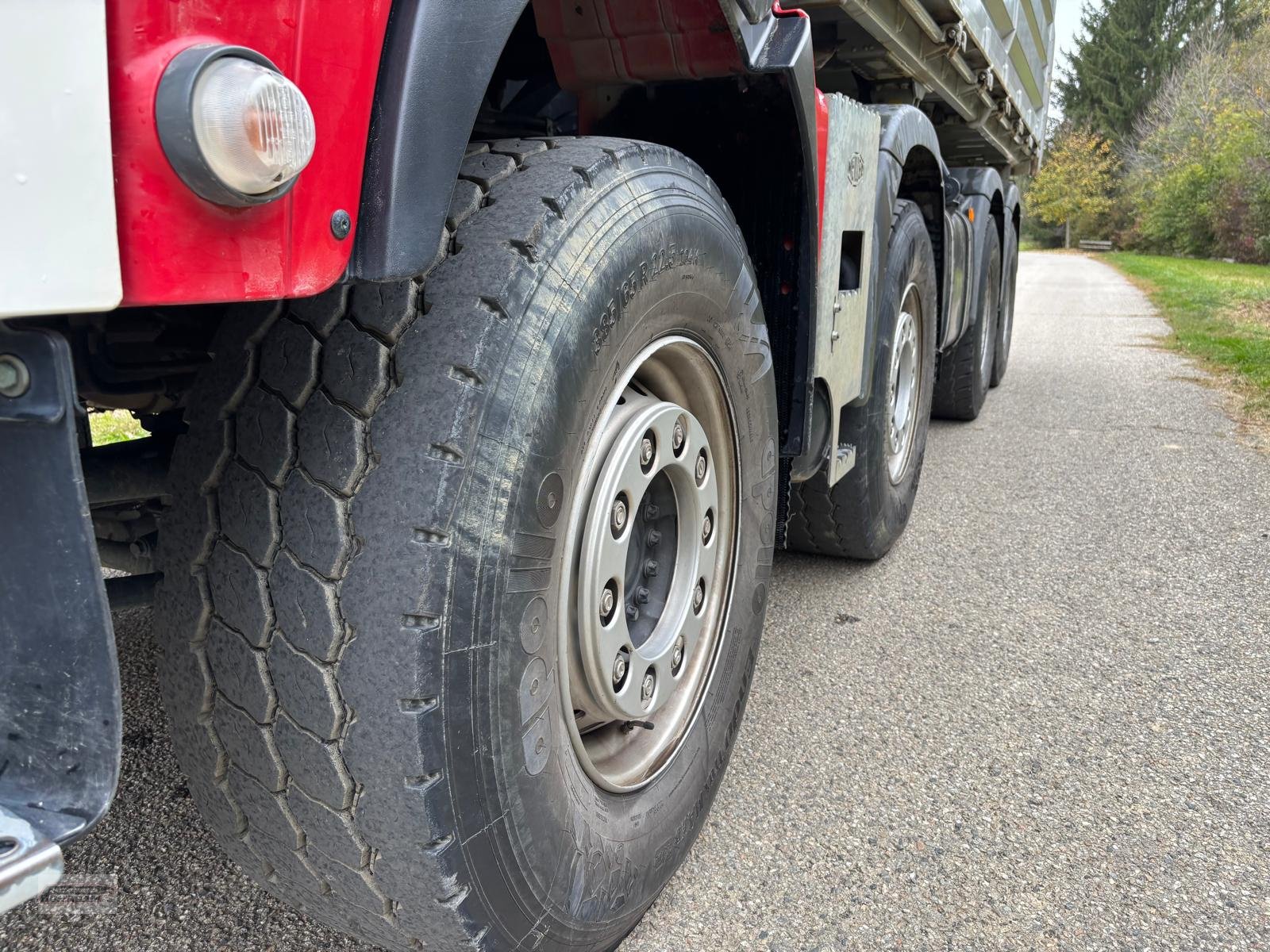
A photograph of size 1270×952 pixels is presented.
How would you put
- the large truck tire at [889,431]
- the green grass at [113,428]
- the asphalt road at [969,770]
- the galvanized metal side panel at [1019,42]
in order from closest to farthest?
1. the asphalt road at [969,770]
2. the large truck tire at [889,431]
3. the galvanized metal side panel at [1019,42]
4. the green grass at [113,428]

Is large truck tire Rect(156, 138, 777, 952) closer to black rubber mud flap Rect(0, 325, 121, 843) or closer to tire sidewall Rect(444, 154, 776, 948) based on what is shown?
tire sidewall Rect(444, 154, 776, 948)

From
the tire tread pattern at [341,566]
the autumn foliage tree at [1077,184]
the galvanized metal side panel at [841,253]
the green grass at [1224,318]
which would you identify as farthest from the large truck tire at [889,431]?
the autumn foliage tree at [1077,184]

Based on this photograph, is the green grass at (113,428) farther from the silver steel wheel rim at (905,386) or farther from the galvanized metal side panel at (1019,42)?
the galvanized metal side panel at (1019,42)

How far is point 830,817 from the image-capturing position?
1988 mm

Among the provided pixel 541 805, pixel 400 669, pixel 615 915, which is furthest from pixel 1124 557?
pixel 400 669

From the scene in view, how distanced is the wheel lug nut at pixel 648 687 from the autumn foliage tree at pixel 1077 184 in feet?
166

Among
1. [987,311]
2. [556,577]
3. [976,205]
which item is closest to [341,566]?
[556,577]

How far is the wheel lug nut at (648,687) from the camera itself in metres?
1.62

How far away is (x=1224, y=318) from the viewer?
37.6 feet

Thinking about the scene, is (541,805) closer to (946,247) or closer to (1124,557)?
(1124,557)

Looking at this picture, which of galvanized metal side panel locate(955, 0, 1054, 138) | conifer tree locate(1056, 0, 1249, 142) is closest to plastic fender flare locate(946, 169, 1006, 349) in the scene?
galvanized metal side panel locate(955, 0, 1054, 138)


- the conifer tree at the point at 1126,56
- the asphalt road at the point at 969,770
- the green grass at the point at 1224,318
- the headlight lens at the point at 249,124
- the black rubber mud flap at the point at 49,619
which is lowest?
the asphalt road at the point at 969,770

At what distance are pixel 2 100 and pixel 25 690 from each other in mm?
509

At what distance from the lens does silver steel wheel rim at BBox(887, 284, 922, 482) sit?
3.28 meters
